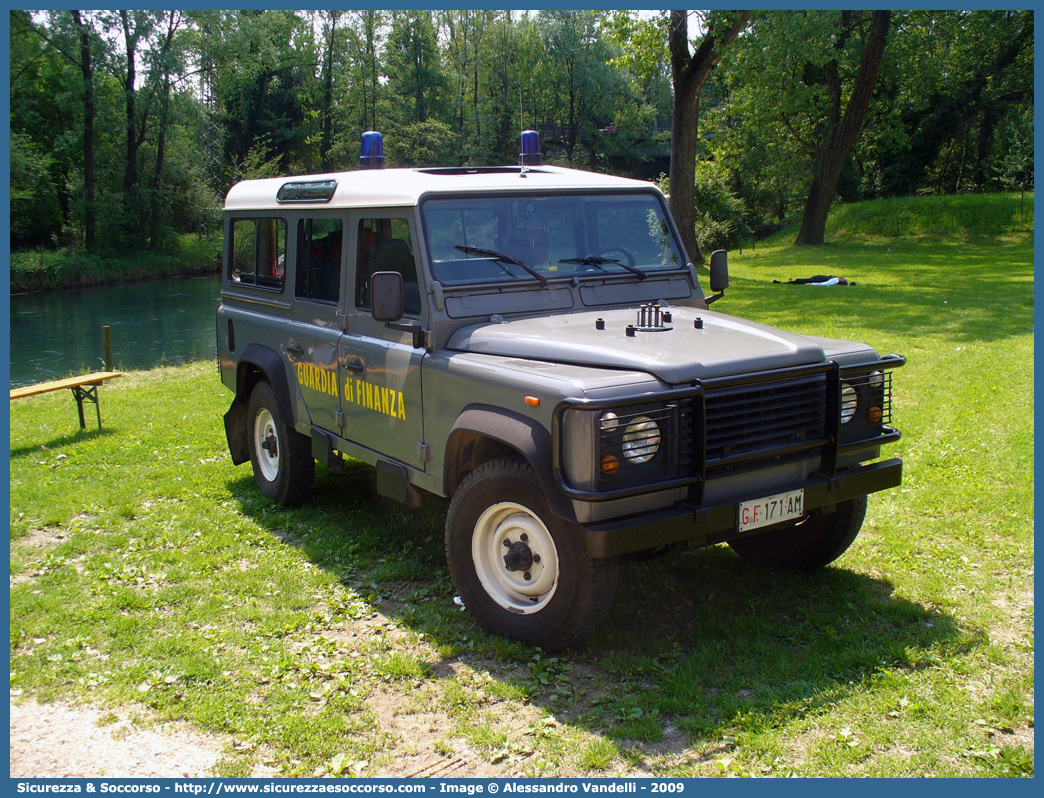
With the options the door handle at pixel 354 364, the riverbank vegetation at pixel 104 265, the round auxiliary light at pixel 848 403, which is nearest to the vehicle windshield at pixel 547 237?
the door handle at pixel 354 364

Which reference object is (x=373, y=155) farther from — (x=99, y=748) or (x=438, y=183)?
(x=99, y=748)

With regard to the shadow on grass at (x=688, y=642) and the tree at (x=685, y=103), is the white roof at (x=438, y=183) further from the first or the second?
the tree at (x=685, y=103)

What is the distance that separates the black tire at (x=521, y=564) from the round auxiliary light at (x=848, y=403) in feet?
4.94

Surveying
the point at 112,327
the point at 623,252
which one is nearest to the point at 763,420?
the point at 623,252

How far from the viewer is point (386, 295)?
4.92 metres

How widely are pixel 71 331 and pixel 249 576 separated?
20881 millimetres

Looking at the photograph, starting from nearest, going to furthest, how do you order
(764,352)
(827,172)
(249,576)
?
(764,352)
(249,576)
(827,172)

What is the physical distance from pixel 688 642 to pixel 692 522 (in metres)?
0.84

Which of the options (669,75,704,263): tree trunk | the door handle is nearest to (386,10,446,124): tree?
(669,75,704,263): tree trunk

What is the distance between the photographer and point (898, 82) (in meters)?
35.5

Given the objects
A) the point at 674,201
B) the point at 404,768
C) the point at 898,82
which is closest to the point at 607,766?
the point at 404,768

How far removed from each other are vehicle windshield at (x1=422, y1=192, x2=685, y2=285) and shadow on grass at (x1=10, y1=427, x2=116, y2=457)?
5821 mm

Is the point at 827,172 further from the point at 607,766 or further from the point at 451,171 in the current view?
the point at 607,766
